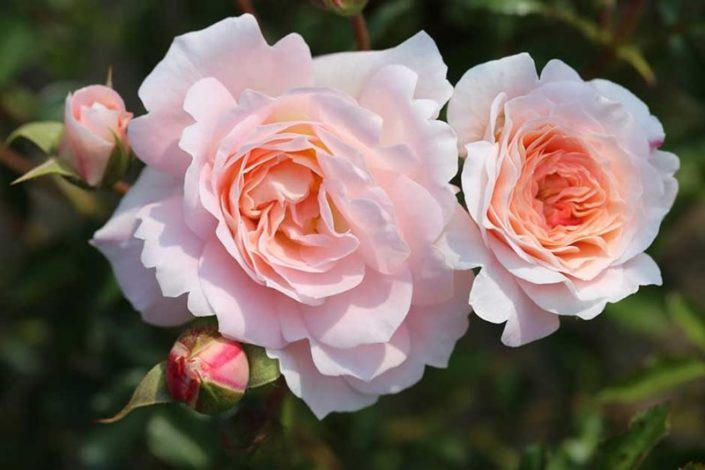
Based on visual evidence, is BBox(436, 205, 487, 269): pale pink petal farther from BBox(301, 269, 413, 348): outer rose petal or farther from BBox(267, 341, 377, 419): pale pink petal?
BBox(267, 341, 377, 419): pale pink petal

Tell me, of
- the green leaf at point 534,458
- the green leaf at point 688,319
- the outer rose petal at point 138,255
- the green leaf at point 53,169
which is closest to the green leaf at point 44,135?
the green leaf at point 53,169

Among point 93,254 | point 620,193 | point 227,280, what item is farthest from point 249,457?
point 93,254

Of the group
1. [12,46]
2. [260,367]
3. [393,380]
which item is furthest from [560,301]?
[12,46]

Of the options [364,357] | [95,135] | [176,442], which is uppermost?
[95,135]

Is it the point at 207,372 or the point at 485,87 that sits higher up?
the point at 485,87

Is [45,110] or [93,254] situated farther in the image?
[93,254]

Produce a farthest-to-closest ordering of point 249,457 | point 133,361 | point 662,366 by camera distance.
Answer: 1. point 133,361
2. point 662,366
3. point 249,457

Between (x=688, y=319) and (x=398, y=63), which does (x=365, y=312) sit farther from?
(x=688, y=319)

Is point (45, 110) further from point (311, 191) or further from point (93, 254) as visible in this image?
point (311, 191)
